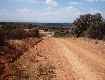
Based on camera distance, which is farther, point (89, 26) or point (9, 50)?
point (89, 26)

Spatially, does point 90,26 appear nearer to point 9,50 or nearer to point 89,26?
point 89,26

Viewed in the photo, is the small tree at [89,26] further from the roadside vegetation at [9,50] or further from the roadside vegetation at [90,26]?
the roadside vegetation at [9,50]

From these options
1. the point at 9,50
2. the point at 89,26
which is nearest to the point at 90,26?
the point at 89,26

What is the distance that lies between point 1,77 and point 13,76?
716 millimetres

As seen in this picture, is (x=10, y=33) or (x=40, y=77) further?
(x=10, y=33)

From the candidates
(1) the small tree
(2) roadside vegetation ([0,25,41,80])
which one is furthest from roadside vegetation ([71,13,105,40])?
(2) roadside vegetation ([0,25,41,80])

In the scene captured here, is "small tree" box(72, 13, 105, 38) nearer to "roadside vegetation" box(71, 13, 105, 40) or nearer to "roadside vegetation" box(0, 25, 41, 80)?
"roadside vegetation" box(71, 13, 105, 40)

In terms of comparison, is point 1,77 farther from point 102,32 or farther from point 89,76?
point 102,32

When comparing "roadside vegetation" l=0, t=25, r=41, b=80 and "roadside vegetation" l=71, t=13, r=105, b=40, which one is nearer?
"roadside vegetation" l=0, t=25, r=41, b=80

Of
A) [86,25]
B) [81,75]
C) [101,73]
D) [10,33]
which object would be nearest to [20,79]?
[81,75]

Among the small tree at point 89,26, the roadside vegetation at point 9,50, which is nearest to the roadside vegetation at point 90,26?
the small tree at point 89,26

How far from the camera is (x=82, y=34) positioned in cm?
6662

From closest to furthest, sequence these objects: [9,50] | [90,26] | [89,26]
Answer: [9,50] < [90,26] < [89,26]

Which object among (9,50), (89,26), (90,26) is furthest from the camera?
(89,26)
